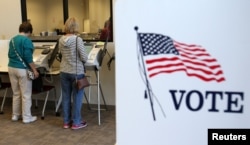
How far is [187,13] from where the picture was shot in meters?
0.72

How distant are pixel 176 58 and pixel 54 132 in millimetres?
3125

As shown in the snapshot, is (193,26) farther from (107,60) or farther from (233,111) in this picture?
(107,60)

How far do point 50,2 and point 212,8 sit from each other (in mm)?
9218

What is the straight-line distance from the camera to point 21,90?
12.8ft

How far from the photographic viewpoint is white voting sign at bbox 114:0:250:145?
697 mm

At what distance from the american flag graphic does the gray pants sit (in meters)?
3.33

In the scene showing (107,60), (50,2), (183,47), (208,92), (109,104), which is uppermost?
(50,2)

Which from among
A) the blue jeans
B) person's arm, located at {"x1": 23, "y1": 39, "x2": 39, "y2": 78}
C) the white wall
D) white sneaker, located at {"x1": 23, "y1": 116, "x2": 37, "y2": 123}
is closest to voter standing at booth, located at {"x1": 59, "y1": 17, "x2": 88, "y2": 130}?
the blue jeans

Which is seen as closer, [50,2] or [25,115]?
[25,115]

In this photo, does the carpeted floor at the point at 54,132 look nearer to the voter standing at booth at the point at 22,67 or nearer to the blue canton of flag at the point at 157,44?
the voter standing at booth at the point at 22,67

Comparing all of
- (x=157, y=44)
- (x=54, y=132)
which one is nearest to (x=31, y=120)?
(x=54, y=132)

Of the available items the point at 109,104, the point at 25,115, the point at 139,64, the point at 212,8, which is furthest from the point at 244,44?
the point at 109,104

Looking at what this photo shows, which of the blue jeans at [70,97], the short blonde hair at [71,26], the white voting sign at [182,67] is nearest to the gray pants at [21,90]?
the blue jeans at [70,97]

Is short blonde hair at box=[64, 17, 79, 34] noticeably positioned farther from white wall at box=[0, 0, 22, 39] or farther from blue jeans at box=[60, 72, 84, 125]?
white wall at box=[0, 0, 22, 39]
